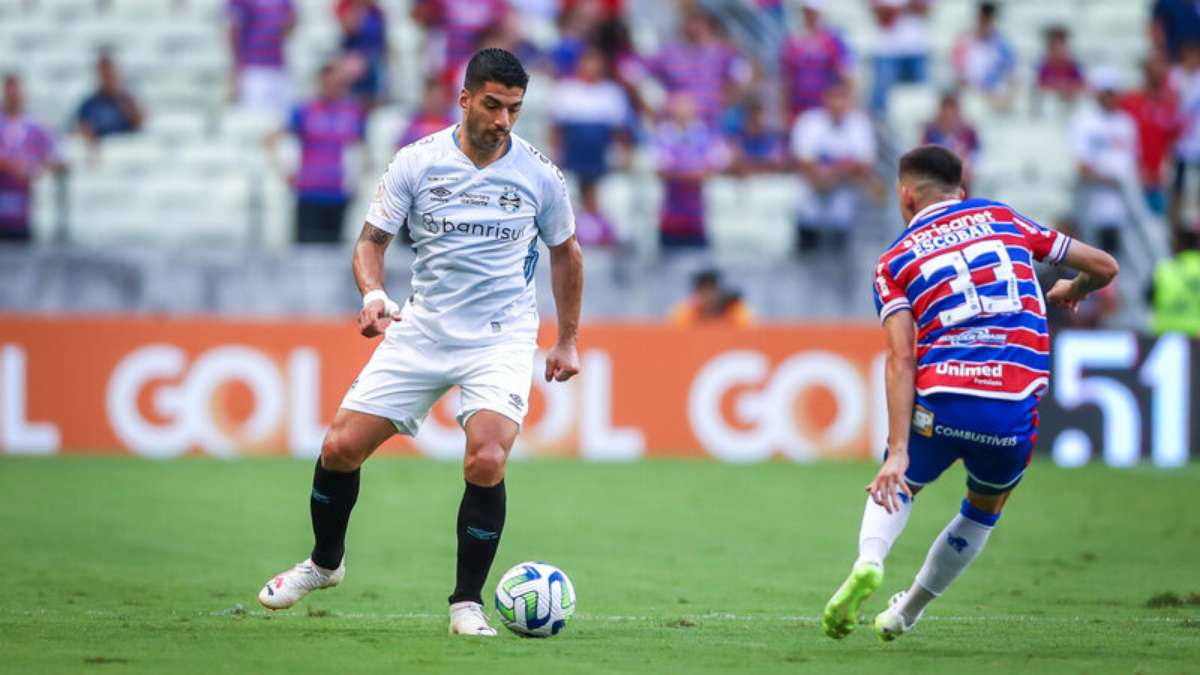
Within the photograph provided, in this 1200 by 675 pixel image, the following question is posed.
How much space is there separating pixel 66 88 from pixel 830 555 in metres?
12.5

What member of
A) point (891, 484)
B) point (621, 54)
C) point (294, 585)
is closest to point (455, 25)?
point (621, 54)

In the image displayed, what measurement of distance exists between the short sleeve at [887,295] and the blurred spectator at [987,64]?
45.7 feet

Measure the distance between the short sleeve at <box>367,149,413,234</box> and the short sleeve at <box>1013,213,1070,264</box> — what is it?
100 inches

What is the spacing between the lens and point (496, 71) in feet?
26.4

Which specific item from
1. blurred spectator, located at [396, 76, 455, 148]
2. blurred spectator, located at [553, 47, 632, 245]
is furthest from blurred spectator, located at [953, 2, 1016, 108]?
blurred spectator, located at [396, 76, 455, 148]

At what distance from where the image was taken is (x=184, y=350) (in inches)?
680

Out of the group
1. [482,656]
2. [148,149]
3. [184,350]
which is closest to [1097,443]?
[184,350]

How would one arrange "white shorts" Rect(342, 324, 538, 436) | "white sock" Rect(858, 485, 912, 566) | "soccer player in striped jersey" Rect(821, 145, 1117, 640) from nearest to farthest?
1. "white sock" Rect(858, 485, 912, 566)
2. "soccer player in striped jersey" Rect(821, 145, 1117, 640)
3. "white shorts" Rect(342, 324, 538, 436)

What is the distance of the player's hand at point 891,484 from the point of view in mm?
7398

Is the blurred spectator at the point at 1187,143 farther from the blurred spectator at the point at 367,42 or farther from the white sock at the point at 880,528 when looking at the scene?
the white sock at the point at 880,528

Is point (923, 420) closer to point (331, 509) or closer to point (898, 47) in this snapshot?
point (331, 509)

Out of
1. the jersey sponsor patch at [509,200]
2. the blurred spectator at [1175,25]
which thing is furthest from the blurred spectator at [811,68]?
the jersey sponsor patch at [509,200]

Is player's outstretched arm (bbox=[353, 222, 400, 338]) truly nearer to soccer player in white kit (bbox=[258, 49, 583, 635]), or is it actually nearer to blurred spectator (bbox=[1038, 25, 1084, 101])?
soccer player in white kit (bbox=[258, 49, 583, 635])

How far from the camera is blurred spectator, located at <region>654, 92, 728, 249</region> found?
1869 cm
